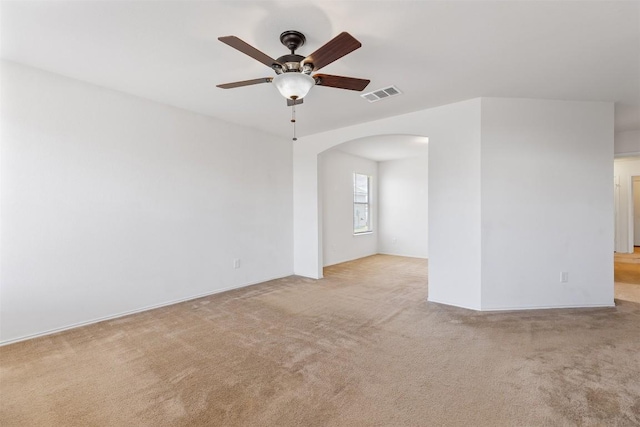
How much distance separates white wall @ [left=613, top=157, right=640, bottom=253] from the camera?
7.32 meters

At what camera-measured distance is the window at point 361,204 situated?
24.4 feet

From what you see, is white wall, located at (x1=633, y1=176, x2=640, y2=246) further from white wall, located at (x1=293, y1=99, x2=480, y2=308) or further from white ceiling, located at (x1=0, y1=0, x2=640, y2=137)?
white wall, located at (x1=293, y1=99, x2=480, y2=308)

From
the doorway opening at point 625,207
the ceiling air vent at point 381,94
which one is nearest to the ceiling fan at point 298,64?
the ceiling air vent at point 381,94

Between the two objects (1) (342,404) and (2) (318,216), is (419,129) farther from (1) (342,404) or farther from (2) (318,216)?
(1) (342,404)

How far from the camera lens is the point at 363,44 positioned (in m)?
2.36

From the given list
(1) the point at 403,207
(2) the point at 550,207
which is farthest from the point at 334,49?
(1) the point at 403,207

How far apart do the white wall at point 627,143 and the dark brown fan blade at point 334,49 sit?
5655 mm

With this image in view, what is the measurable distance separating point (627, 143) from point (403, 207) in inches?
168

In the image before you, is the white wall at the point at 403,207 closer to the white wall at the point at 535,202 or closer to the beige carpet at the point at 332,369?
the white wall at the point at 535,202

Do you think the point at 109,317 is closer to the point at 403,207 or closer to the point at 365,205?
the point at 365,205

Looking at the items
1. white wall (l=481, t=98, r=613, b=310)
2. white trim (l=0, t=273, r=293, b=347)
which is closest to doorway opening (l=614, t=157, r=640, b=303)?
white wall (l=481, t=98, r=613, b=310)

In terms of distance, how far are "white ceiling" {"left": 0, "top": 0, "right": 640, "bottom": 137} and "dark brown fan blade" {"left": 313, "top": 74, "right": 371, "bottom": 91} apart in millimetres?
301

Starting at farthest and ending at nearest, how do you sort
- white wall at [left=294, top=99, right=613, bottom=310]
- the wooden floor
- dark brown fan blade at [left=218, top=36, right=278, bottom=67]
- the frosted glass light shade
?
the wooden floor
white wall at [left=294, top=99, right=613, bottom=310]
the frosted glass light shade
dark brown fan blade at [left=218, top=36, right=278, bottom=67]

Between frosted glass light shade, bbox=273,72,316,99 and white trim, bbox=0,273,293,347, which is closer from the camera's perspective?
frosted glass light shade, bbox=273,72,316,99
